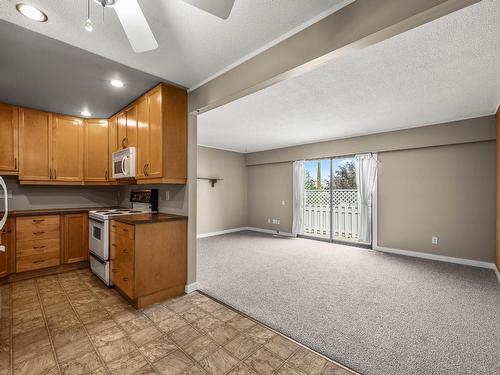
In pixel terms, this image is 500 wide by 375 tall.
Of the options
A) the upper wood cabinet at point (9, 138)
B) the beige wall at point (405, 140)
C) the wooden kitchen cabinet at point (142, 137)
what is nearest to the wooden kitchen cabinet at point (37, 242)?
the upper wood cabinet at point (9, 138)

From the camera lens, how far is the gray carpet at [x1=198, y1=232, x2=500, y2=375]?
186 cm

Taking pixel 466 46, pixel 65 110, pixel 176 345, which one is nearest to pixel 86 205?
pixel 65 110

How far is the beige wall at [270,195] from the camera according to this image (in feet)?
22.1

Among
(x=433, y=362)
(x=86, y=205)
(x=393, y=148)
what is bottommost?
(x=433, y=362)

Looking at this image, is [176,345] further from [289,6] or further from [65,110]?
[65,110]

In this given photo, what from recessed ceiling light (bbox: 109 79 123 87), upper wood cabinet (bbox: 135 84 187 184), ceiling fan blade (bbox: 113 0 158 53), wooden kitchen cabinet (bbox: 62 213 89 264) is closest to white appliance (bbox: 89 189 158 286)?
wooden kitchen cabinet (bbox: 62 213 89 264)

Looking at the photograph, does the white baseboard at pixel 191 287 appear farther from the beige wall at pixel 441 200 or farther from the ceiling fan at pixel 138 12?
the beige wall at pixel 441 200

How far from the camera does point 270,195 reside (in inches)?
280

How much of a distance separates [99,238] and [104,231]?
25 centimetres

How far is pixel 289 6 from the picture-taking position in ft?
5.21

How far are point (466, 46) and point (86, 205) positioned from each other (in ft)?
18.3

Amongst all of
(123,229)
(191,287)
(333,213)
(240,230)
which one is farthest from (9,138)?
(333,213)

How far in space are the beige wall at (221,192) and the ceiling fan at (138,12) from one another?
4.86m

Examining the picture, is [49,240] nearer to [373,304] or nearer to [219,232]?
[219,232]
